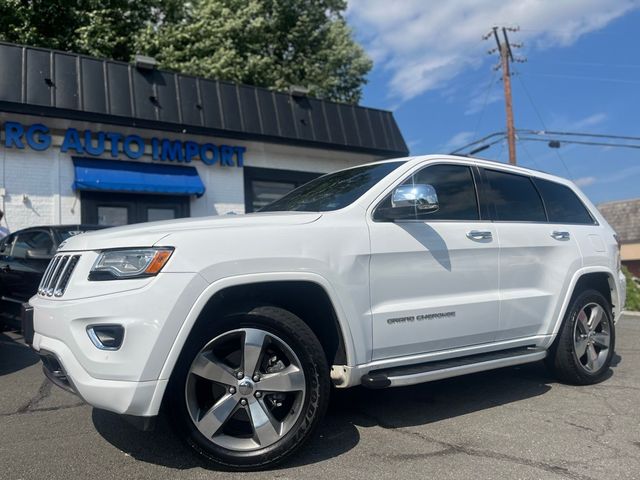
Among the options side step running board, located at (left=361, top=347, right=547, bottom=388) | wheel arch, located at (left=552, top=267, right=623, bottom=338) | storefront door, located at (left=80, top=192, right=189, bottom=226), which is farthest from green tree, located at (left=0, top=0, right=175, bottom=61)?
side step running board, located at (left=361, top=347, right=547, bottom=388)

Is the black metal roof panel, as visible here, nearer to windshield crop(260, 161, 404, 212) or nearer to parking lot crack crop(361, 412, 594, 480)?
windshield crop(260, 161, 404, 212)

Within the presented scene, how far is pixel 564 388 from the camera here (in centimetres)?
445

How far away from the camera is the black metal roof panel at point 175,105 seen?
31.3ft

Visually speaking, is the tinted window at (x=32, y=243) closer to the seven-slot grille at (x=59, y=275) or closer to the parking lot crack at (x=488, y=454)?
the seven-slot grille at (x=59, y=275)

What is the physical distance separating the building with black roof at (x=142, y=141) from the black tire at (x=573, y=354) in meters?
8.29

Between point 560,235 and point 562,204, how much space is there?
47 centimetres

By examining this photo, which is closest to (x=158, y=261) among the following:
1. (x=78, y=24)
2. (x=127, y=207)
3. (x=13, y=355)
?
(x=13, y=355)

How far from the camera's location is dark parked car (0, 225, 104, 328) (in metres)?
6.29

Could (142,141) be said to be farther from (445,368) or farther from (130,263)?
(445,368)

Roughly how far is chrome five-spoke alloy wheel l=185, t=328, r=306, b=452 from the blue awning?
8244 millimetres

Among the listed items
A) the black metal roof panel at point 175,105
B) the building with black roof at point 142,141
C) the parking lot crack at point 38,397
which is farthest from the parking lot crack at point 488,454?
the black metal roof panel at point 175,105

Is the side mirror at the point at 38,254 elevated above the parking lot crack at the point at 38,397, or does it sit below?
above

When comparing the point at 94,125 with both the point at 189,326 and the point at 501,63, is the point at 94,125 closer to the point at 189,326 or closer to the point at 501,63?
the point at 189,326

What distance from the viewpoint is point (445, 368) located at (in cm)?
342
